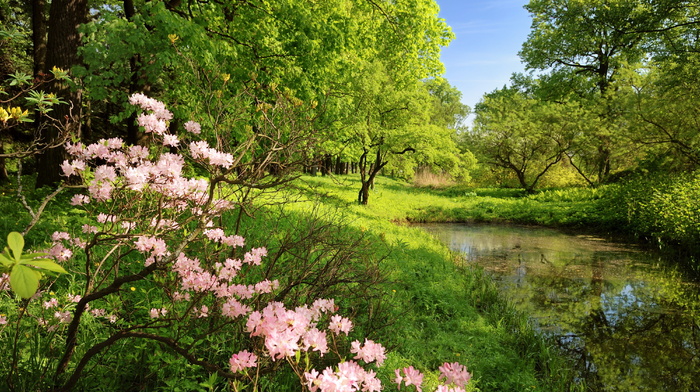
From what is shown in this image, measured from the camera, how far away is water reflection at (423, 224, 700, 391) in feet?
16.9

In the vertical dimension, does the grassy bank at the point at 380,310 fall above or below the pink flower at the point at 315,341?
below

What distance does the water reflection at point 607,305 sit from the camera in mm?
5141

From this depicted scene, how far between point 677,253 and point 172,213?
14335 mm

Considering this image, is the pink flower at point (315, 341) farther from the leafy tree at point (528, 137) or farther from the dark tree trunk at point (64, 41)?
the leafy tree at point (528, 137)

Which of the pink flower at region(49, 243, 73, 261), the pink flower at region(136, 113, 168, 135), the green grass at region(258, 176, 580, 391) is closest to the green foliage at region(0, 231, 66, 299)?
the pink flower at region(136, 113, 168, 135)

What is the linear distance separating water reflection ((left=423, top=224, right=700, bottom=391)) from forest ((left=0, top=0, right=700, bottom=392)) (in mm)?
699

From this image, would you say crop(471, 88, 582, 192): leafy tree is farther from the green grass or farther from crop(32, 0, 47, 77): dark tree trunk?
crop(32, 0, 47, 77): dark tree trunk

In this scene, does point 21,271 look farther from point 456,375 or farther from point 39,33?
point 39,33

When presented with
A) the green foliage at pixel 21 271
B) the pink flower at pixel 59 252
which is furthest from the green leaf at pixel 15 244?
the pink flower at pixel 59 252

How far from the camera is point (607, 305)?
739 centimetres

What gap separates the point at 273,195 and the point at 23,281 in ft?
18.1

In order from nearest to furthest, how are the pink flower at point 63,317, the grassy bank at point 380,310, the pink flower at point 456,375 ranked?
the pink flower at point 456,375 < the pink flower at point 63,317 < the grassy bank at point 380,310

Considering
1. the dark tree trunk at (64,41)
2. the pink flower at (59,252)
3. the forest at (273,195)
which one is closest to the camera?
the forest at (273,195)

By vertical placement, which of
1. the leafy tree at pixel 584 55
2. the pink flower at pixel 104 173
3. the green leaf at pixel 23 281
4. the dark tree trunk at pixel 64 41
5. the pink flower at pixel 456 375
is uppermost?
the leafy tree at pixel 584 55
